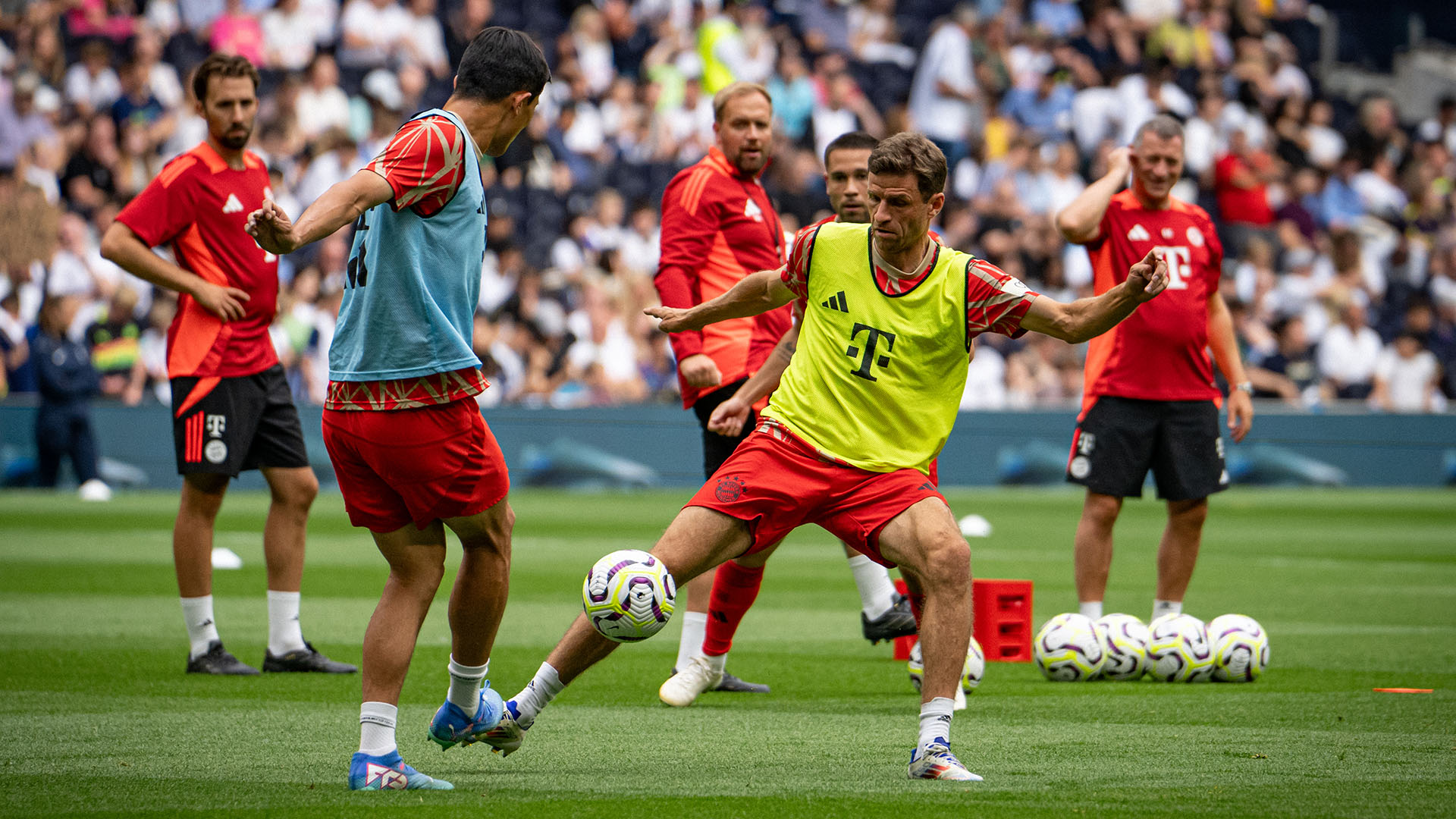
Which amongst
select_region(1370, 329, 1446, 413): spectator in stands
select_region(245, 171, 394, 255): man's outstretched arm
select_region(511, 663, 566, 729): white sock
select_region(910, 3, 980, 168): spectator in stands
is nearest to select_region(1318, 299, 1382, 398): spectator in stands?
select_region(1370, 329, 1446, 413): spectator in stands

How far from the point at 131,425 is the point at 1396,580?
14516 mm

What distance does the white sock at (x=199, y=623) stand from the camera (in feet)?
27.2

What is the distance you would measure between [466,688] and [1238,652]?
4.11 meters

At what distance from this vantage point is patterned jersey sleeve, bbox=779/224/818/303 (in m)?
6.18

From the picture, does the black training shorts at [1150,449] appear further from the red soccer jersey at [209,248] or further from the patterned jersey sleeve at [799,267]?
the red soccer jersey at [209,248]

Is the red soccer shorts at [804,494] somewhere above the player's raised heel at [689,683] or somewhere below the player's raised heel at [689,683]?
above

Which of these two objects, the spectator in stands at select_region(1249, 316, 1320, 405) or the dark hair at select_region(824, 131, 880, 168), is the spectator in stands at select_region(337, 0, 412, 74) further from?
the dark hair at select_region(824, 131, 880, 168)

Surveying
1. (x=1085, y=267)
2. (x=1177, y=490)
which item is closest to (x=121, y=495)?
(x=1085, y=267)

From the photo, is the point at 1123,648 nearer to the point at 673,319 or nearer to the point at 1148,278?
the point at 1148,278

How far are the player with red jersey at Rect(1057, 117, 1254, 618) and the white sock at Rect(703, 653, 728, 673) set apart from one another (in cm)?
220

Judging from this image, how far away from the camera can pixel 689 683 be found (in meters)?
7.57

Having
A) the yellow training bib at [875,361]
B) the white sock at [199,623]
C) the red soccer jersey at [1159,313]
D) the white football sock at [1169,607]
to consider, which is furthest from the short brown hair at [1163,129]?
the white sock at [199,623]

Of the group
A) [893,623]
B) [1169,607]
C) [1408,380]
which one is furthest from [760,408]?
[1408,380]

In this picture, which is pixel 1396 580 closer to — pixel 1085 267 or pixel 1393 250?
pixel 1085 267
